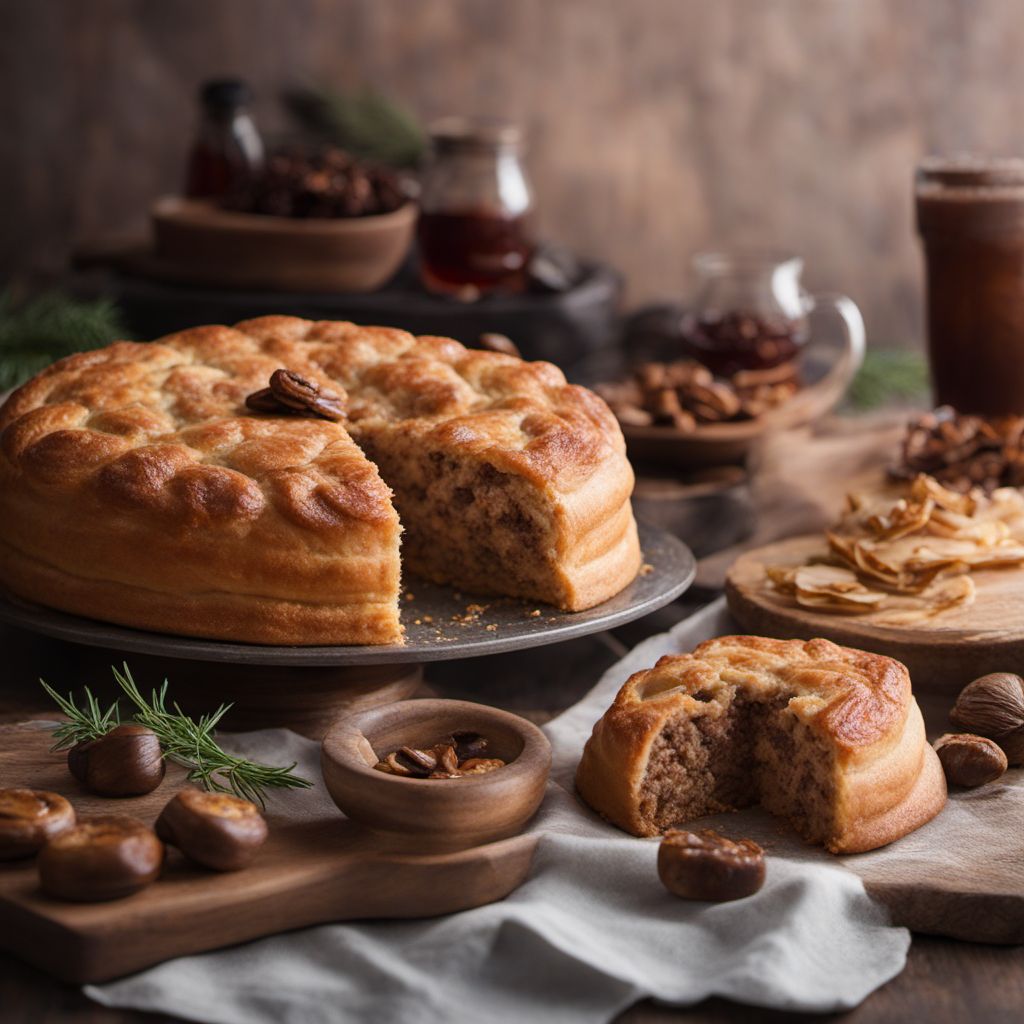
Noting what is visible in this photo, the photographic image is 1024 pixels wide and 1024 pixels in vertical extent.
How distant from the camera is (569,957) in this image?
8.06 ft

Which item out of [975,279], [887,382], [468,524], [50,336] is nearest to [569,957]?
[468,524]

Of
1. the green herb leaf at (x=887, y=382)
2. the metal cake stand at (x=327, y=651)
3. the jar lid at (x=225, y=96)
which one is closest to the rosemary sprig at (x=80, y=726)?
the metal cake stand at (x=327, y=651)

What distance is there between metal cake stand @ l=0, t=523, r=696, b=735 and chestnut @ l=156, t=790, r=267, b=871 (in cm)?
53

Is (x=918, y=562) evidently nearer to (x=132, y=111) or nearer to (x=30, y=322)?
(x=30, y=322)

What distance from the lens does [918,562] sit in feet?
12.4

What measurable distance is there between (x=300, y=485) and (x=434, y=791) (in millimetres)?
895

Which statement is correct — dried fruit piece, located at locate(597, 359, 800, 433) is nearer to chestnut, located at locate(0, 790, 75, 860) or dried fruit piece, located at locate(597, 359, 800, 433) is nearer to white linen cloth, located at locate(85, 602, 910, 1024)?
white linen cloth, located at locate(85, 602, 910, 1024)

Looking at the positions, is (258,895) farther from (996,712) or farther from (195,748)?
(996,712)

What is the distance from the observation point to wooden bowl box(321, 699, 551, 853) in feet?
8.69

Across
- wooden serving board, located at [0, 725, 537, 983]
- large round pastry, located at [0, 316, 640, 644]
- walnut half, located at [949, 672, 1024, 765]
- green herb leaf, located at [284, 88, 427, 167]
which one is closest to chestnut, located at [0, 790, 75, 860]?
wooden serving board, located at [0, 725, 537, 983]

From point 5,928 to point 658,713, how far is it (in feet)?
3.97

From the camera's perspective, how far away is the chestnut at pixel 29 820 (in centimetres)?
260

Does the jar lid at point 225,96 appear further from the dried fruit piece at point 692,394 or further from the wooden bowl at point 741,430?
the wooden bowl at point 741,430

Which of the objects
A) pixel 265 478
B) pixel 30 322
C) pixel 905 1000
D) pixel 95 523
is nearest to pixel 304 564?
pixel 265 478
